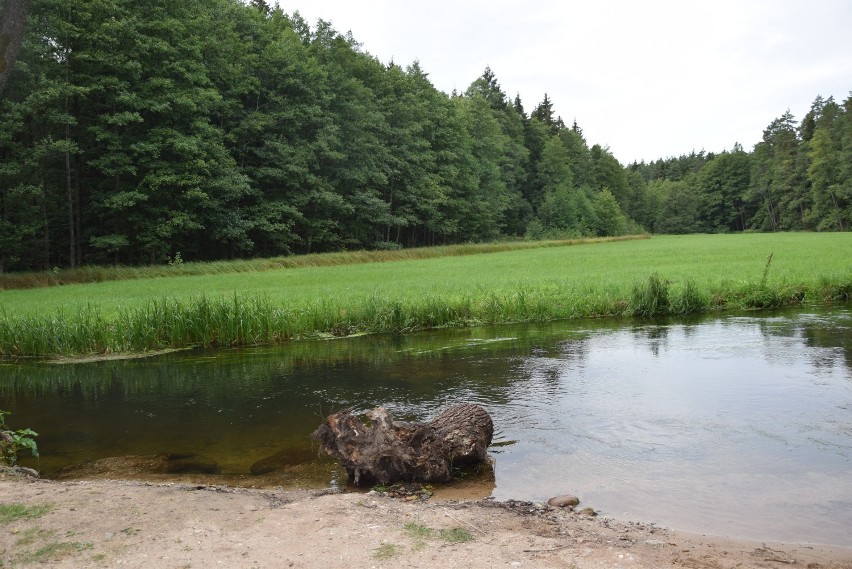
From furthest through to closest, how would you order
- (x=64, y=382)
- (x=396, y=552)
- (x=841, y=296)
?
1. (x=841, y=296)
2. (x=64, y=382)
3. (x=396, y=552)

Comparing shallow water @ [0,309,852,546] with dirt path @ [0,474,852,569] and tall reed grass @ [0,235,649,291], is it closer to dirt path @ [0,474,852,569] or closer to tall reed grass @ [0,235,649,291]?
dirt path @ [0,474,852,569]

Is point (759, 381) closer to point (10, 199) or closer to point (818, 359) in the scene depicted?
point (818, 359)

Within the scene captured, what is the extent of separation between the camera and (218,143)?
4312 centimetres

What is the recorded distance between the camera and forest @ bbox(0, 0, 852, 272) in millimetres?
33875

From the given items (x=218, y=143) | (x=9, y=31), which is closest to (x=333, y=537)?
(x=9, y=31)

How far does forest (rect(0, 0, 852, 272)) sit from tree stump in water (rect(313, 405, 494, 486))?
26608mm

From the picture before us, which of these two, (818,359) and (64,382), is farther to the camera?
(64,382)

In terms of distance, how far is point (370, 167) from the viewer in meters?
56.8

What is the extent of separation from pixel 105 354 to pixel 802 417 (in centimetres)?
1326

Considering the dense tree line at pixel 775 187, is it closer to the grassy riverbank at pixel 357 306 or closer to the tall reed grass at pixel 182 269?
the tall reed grass at pixel 182 269

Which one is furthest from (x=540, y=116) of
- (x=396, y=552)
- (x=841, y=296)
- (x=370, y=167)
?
(x=396, y=552)

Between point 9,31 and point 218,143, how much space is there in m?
36.6

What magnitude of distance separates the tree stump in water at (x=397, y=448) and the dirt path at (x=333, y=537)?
2.26 ft

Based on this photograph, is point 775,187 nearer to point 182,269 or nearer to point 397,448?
point 182,269
